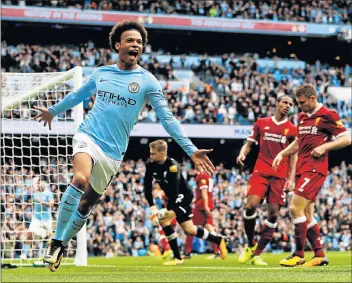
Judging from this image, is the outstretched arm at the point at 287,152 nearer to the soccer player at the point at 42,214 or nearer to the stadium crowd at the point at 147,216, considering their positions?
the soccer player at the point at 42,214

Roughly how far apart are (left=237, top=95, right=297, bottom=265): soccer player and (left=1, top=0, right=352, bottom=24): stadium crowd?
26.1 meters

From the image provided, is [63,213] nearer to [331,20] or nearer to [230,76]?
[230,76]

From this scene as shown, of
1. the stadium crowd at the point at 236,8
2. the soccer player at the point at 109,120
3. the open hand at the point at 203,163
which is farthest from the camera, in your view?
the stadium crowd at the point at 236,8

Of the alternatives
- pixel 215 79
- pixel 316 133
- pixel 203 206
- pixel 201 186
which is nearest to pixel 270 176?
pixel 316 133

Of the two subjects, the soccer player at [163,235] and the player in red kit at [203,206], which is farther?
the player in red kit at [203,206]

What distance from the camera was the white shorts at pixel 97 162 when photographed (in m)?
8.30

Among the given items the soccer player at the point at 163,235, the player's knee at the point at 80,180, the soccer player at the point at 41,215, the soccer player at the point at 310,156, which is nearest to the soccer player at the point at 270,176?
the soccer player at the point at 310,156

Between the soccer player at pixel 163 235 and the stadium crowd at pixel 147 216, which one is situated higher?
the soccer player at pixel 163 235

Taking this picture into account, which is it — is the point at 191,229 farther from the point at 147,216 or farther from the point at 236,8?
the point at 236,8

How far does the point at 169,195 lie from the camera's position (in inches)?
538

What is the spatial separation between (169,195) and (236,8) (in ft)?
96.7

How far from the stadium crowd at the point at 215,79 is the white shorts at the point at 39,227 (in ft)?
50.4

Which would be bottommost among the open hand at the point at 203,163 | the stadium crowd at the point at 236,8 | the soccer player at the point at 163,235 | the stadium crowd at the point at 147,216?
the stadium crowd at the point at 147,216

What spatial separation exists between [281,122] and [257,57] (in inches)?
1217
